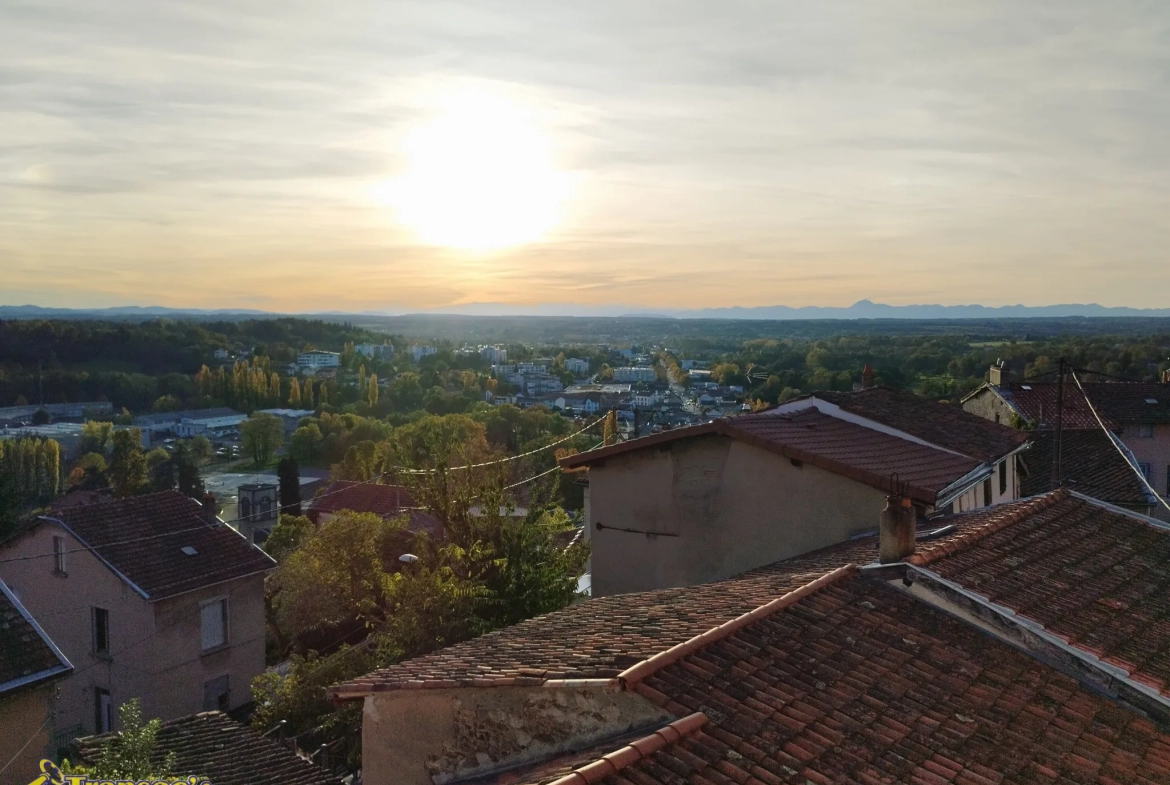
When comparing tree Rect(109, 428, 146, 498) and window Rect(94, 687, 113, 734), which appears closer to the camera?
window Rect(94, 687, 113, 734)

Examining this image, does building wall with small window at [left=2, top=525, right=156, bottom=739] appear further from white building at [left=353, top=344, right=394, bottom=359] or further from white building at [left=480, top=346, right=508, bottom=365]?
white building at [left=353, top=344, right=394, bottom=359]

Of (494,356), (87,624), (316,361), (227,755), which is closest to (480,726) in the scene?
(227,755)

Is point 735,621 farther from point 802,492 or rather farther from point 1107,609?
point 802,492

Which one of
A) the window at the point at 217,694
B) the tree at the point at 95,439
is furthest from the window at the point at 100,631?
the tree at the point at 95,439

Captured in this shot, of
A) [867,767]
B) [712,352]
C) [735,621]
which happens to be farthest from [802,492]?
[712,352]

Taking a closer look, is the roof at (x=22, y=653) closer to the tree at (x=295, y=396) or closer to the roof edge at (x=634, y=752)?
the roof edge at (x=634, y=752)

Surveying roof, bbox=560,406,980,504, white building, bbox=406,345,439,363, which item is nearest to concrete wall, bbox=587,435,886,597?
roof, bbox=560,406,980,504
